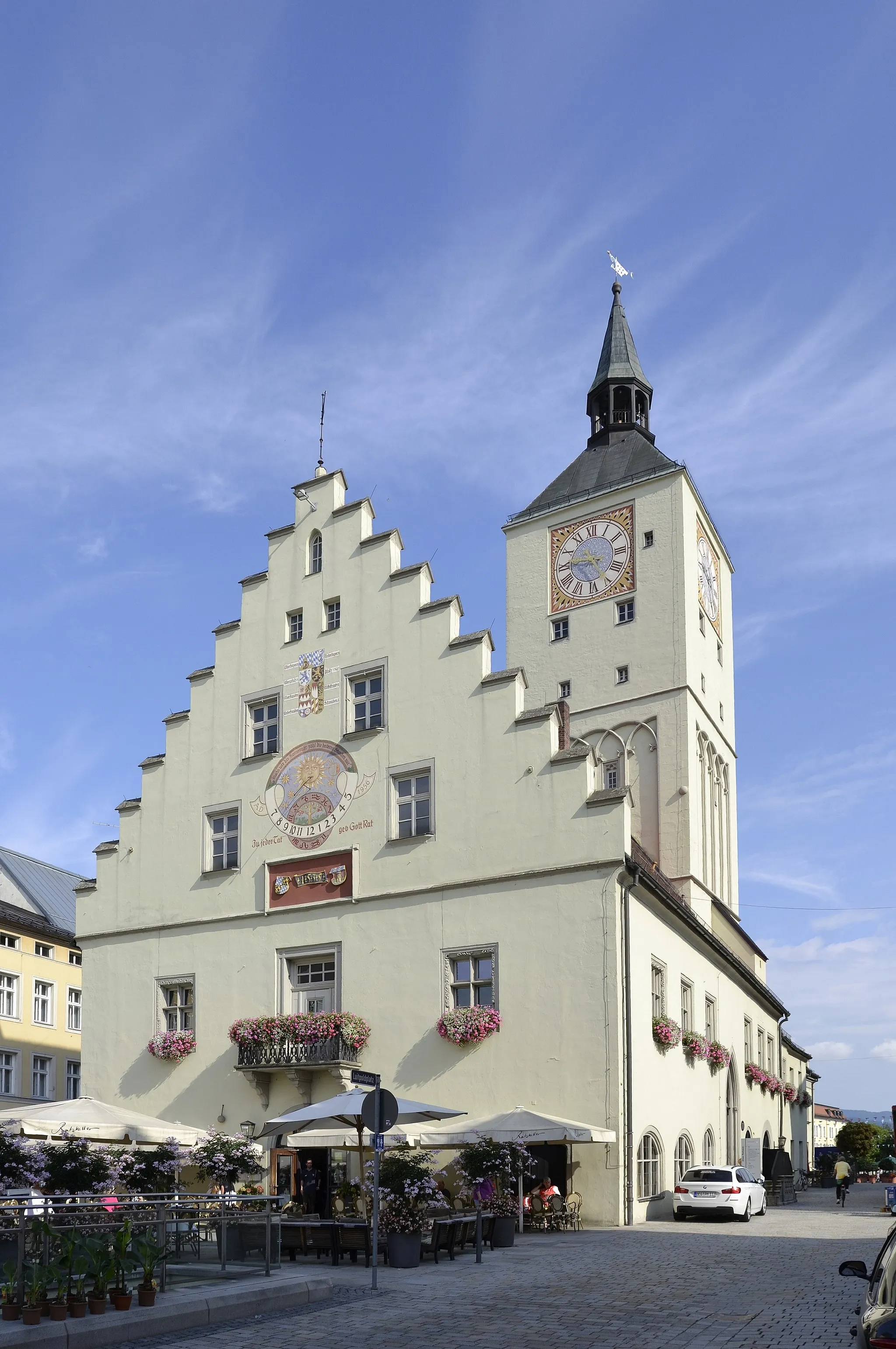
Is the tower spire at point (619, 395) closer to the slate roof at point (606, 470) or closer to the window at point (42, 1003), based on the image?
the slate roof at point (606, 470)

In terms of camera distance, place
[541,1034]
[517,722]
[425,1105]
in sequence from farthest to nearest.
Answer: [517,722], [541,1034], [425,1105]

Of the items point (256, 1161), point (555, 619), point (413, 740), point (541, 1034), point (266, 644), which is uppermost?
point (555, 619)

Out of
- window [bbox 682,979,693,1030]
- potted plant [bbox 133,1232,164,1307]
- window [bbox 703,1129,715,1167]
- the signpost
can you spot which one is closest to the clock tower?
window [bbox 682,979,693,1030]

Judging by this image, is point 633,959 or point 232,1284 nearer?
point 232,1284

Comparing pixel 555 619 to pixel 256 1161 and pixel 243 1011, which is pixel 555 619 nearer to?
pixel 243 1011

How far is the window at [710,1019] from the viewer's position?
126ft

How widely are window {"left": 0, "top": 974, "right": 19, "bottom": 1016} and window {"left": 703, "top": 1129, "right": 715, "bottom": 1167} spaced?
82.2ft

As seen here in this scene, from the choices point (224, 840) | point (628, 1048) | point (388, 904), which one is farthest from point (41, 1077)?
point (628, 1048)

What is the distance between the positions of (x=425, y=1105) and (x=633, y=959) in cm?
695

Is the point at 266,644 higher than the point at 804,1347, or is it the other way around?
the point at 266,644

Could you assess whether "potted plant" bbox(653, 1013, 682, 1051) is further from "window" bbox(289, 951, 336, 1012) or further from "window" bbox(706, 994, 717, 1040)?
"window" bbox(289, 951, 336, 1012)

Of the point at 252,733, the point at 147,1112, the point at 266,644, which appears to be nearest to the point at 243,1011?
the point at 147,1112

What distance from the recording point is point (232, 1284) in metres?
15.7

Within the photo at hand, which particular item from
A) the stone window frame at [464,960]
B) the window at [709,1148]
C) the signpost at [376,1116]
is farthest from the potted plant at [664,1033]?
the signpost at [376,1116]
